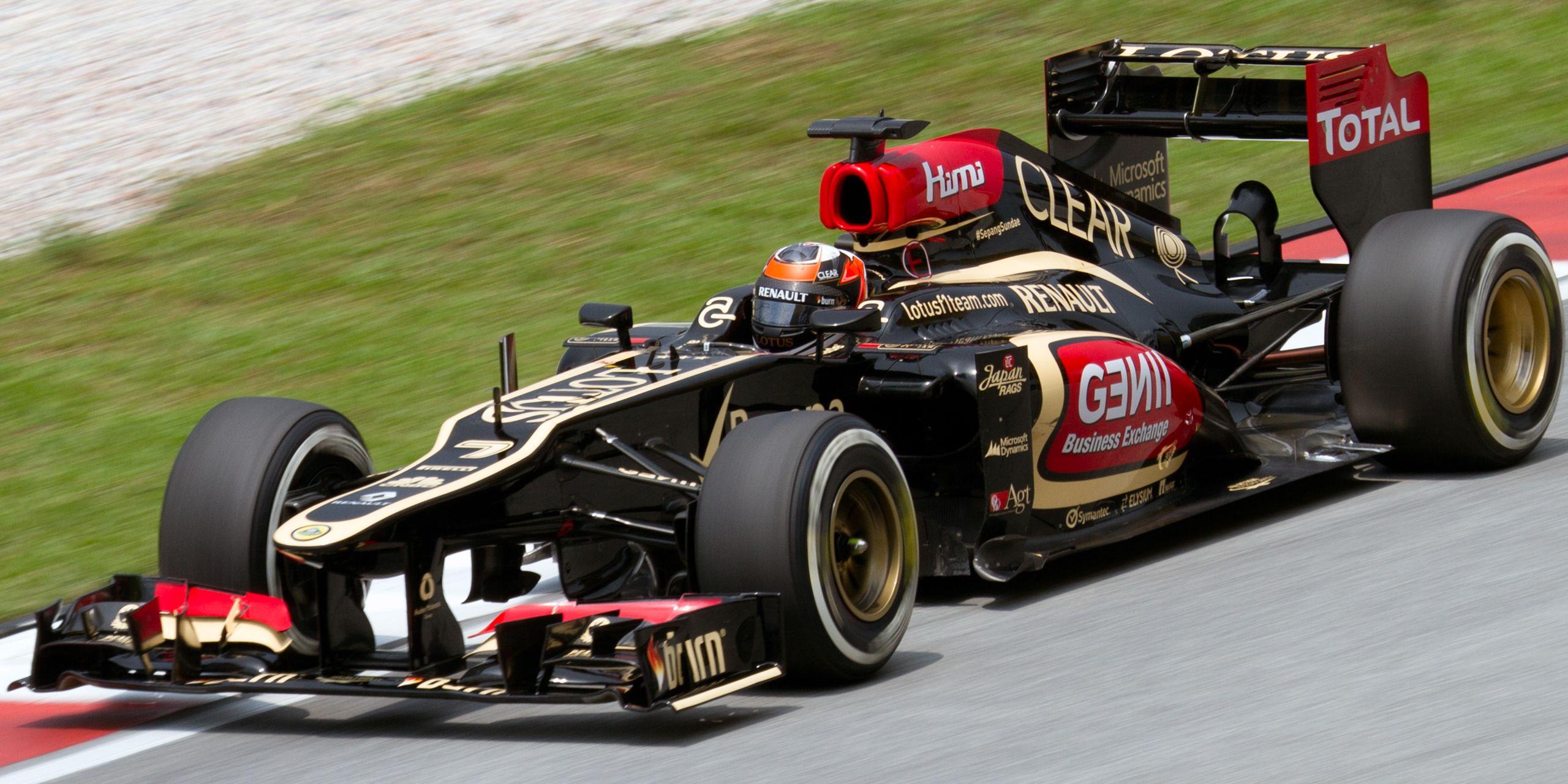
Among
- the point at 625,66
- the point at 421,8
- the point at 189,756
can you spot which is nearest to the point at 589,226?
the point at 625,66

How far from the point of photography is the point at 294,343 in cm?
1178

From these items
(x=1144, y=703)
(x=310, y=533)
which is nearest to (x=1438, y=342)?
(x=1144, y=703)

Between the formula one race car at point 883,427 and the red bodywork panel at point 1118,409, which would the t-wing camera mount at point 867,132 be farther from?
the red bodywork panel at point 1118,409

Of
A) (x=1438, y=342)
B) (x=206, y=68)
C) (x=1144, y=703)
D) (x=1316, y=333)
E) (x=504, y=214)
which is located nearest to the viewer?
(x=1144, y=703)

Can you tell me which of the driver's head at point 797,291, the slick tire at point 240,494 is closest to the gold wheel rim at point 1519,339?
the driver's head at point 797,291

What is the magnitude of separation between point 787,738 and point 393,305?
763 centimetres

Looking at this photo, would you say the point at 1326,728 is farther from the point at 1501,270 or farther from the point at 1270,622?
the point at 1501,270

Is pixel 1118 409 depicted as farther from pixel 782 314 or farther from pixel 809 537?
pixel 809 537

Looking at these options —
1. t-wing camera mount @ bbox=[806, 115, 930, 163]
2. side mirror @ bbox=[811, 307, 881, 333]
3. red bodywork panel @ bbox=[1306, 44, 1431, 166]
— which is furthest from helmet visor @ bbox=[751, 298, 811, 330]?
red bodywork panel @ bbox=[1306, 44, 1431, 166]

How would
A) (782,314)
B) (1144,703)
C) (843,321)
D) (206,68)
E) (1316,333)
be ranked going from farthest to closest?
(206,68), (1316,333), (782,314), (843,321), (1144,703)

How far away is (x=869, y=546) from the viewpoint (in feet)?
19.6

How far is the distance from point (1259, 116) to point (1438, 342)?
73.8 inches

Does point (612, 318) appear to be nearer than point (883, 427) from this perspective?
No

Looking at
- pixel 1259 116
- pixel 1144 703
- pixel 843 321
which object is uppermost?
pixel 1259 116
